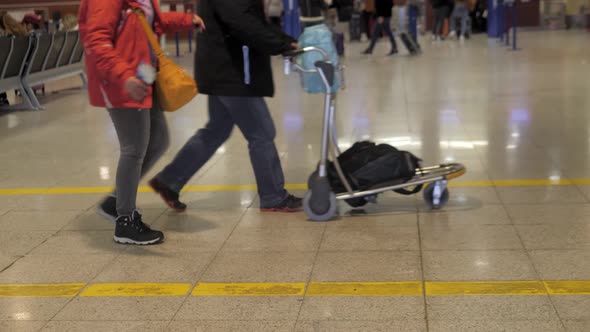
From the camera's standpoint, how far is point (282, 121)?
29.8 feet

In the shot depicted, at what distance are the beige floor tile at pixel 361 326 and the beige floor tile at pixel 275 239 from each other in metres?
1.08

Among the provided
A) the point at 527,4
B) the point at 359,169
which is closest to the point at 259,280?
the point at 359,169

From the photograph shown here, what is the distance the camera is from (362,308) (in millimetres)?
3600

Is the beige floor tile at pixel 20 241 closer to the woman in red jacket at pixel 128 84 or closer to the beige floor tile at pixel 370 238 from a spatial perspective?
the woman in red jacket at pixel 128 84

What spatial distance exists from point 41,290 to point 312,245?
138cm

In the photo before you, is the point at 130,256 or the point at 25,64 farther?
the point at 25,64

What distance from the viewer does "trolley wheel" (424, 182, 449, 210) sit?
5203mm

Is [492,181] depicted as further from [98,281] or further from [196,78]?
[98,281]

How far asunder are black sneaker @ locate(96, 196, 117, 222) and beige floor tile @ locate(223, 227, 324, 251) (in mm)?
716

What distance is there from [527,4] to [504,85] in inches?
778

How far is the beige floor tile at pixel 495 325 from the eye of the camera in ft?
10.9

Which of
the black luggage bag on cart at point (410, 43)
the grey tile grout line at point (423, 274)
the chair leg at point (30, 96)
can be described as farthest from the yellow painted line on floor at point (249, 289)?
the black luggage bag on cart at point (410, 43)

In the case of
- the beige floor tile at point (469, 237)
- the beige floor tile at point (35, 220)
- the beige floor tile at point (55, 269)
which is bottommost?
the beige floor tile at point (469, 237)

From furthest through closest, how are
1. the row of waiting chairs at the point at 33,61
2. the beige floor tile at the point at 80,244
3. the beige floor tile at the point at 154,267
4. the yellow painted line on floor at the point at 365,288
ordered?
the row of waiting chairs at the point at 33,61, the beige floor tile at the point at 80,244, the beige floor tile at the point at 154,267, the yellow painted line on floor at the point at 365,288
